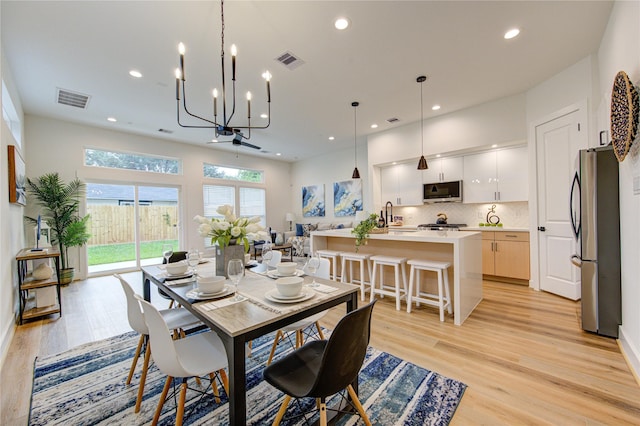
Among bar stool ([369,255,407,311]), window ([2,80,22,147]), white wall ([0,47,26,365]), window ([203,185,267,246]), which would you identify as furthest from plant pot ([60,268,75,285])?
bar stool ([369,255,407,311])

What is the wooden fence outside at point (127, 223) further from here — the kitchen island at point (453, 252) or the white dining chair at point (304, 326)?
the white dining chair at point (304, 326)

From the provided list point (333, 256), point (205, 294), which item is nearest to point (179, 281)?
point (205, 294)

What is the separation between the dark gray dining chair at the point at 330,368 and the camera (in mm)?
1095

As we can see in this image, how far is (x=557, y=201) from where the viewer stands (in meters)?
3.63

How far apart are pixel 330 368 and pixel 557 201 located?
421cm

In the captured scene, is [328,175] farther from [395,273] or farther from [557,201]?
[557,201]

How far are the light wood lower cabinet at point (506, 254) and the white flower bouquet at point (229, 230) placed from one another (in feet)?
14.0

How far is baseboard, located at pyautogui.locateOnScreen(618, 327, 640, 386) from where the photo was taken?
Answer: 1.93 meters

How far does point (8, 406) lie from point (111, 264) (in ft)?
15.4

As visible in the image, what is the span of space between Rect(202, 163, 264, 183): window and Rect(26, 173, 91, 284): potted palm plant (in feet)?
9.45

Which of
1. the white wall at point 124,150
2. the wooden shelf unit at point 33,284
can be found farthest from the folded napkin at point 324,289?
the white wall at point 124,150

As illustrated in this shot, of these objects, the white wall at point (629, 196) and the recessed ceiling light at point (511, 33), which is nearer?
the white wall at point (629, 196)

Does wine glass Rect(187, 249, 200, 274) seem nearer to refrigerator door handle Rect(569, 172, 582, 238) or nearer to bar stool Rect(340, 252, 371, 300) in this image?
bar stool Rect(340, 252, 371, 300)

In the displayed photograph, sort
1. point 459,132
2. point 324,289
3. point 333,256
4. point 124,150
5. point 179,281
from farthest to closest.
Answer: point 124,150
point 459,132
point 333,256
point 179,281
point 324,289
